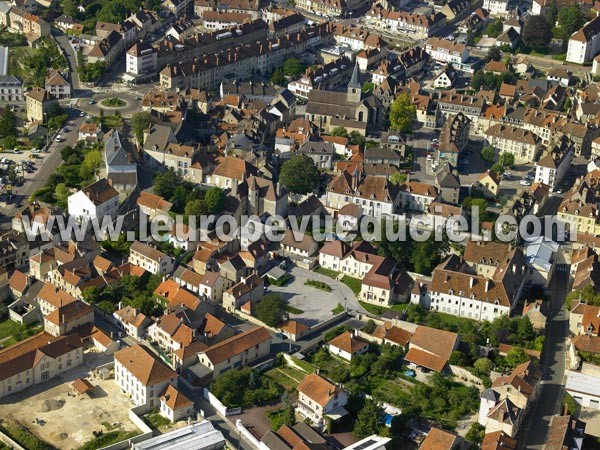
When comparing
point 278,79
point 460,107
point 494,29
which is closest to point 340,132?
point 460,107

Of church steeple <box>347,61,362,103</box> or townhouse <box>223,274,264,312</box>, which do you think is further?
church steeple <box>347,61,362,103</box>

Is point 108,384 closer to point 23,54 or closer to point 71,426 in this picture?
point 71,426

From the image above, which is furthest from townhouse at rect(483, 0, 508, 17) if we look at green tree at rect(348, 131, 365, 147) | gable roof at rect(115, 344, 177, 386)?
gable roof at rect(115, 344, 177, 386)

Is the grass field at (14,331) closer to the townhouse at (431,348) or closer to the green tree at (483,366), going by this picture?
the townhouse at (431,348)

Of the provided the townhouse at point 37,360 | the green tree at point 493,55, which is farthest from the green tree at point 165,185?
the green tree at point 493,55

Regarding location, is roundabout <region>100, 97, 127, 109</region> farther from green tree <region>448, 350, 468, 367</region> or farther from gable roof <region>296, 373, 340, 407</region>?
green tree <region>448, 350, 468, 367</region>

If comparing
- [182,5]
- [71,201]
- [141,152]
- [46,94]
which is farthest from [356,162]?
[182,5]
